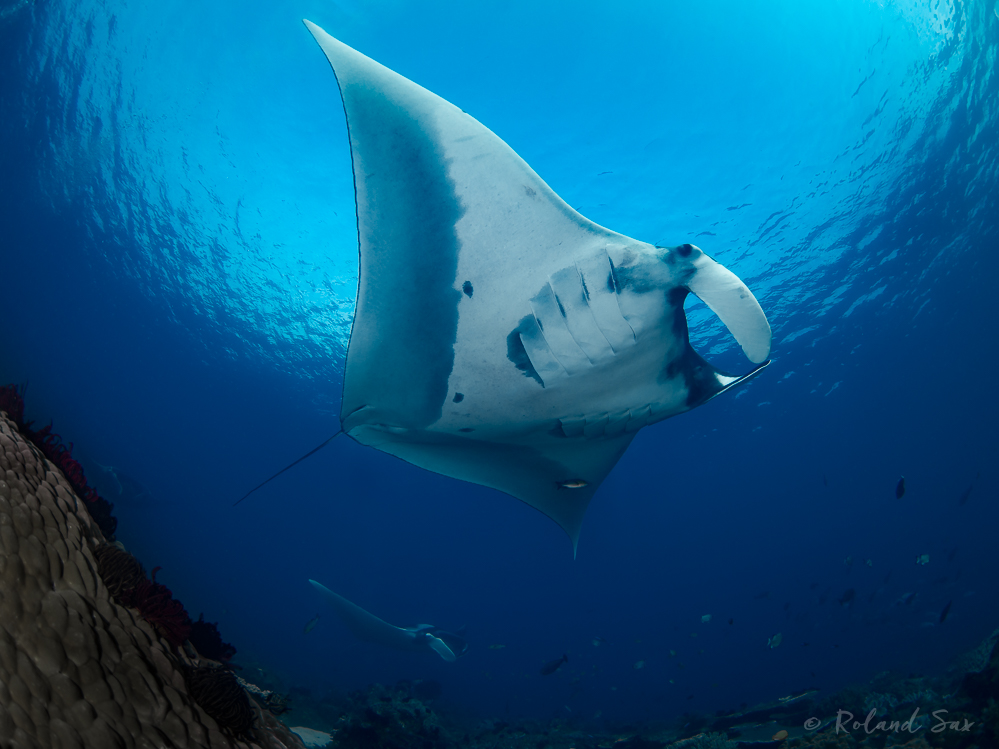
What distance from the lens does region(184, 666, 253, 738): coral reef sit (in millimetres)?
1692

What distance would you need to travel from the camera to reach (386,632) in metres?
9.77

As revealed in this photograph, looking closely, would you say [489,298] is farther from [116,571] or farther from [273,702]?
[273,702]

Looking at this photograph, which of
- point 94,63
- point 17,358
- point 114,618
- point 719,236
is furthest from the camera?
point 17,358

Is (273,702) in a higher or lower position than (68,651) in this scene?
lower

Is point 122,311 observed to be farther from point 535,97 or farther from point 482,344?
point 482,344

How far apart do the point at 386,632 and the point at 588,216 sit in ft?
36.6

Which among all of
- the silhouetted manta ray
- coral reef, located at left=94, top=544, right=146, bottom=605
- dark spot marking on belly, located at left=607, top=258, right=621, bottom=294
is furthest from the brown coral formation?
the silhouetted manta ray

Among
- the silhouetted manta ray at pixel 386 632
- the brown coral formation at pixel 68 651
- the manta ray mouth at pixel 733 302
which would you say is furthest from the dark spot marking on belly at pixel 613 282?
the silhouetted manta ray at pixel 386 632

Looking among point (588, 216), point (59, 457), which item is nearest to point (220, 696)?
point (59, 457)

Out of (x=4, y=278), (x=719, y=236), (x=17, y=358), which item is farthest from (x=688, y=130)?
(x=17, y=358)

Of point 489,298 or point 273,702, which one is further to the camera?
point 273,702

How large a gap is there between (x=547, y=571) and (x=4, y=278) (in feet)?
115

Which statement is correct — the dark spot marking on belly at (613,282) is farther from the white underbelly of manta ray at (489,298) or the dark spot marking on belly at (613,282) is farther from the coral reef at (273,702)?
the coral reef at (273,702)

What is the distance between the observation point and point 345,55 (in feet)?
5.83
